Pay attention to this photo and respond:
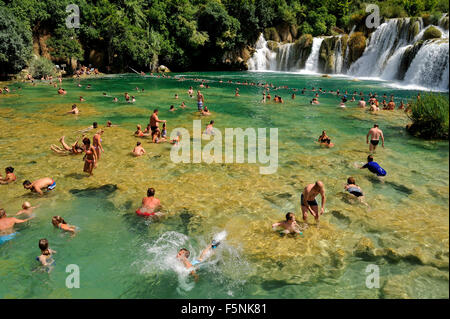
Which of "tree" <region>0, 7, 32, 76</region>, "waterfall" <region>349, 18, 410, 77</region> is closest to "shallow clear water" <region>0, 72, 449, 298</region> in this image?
"tree" <region>0, 7, 32, 76</region>

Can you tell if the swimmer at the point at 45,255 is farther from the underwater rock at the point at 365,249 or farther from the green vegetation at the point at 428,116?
the green vegetation at the point at 428,116

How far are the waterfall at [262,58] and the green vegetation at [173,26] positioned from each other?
1949 millimetres

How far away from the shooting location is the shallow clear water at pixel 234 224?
244 inches

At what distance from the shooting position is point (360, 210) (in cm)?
914

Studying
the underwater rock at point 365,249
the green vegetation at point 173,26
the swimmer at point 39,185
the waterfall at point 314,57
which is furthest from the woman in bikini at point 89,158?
the waterfall at point 314,57

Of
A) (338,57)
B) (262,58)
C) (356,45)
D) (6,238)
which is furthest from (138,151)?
(262,58)

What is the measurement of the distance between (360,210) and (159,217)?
20.2 ft

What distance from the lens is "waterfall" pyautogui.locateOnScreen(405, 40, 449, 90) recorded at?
2802cm

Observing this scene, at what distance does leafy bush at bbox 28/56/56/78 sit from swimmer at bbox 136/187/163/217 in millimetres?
45302

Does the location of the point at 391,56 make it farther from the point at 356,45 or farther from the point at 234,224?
the point at 234,224

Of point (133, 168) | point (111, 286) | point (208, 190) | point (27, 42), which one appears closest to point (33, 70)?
point (27, 42)

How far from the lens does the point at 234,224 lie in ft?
27.7

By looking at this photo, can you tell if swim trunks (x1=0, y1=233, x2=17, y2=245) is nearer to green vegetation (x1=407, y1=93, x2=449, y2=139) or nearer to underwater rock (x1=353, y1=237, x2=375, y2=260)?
underwater rock (x1=353, y1=237, x2=375, y2=260)
